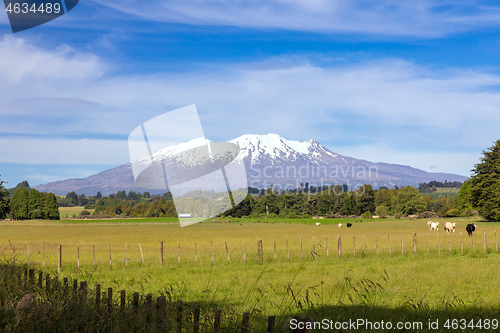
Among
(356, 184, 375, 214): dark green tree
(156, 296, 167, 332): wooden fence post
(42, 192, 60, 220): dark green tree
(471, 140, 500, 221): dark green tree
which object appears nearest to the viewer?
(156, 296, 167, 332): wooden fence post

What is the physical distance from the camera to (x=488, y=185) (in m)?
81.1

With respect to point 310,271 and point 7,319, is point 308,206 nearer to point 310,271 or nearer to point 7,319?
point 310,271

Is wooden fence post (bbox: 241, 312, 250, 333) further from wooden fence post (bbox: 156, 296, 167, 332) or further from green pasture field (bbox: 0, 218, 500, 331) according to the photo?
green pasture field (bbox: 0, 218, 500, 331)

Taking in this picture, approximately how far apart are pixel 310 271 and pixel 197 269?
6.07 meters

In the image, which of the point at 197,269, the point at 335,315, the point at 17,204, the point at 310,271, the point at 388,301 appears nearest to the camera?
the point at 335,315

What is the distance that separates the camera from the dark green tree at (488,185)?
79.3 m

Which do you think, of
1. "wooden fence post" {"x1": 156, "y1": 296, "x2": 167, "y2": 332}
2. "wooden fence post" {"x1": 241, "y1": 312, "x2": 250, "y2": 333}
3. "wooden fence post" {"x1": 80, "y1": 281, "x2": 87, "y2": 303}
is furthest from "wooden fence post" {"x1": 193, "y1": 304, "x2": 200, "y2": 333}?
"wooden fence post" {"x1": 80, "y1": 281, "x2": 87, "y2": 303}

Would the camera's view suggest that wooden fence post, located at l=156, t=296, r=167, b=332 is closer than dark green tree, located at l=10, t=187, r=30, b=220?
Yes

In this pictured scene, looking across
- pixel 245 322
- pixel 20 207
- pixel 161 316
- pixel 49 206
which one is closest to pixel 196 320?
pixel 161 316

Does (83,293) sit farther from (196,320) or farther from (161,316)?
(196,320)

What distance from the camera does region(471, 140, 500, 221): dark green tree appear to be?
79.3 m

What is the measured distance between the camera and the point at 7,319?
6113mm

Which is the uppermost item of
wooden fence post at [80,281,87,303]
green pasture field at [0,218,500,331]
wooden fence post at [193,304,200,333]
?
wooden fence post at [80,281,87,303]

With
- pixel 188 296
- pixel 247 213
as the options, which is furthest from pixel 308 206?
pixel 188 296
